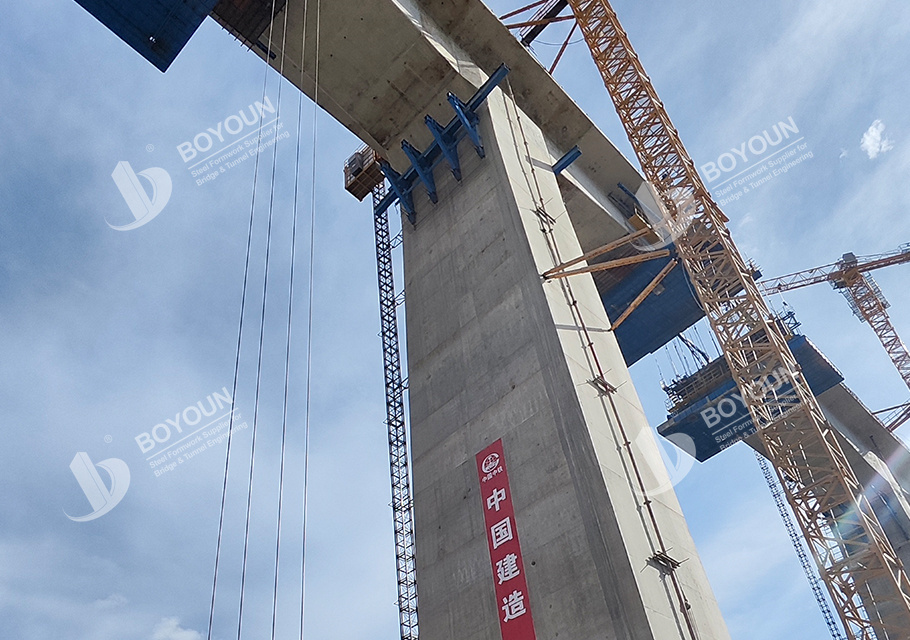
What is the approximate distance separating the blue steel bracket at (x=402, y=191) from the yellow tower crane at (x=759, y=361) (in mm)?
6856

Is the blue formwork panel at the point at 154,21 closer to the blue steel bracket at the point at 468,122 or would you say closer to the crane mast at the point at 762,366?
the blue steel bracket at the point at 468,122

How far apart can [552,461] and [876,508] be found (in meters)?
37.9

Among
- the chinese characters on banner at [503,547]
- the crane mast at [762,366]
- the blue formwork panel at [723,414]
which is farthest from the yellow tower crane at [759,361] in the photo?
the blue formwork panel at [723,414]

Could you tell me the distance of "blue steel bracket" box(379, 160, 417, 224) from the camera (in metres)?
22.6

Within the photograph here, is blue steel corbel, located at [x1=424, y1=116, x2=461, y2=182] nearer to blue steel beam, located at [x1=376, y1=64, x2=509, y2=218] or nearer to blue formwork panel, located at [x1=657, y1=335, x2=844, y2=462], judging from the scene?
blue steel beam, located at [x1=376, y1=64, x2=509, y2=218]

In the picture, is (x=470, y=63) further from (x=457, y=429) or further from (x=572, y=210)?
(x=457, y=429)

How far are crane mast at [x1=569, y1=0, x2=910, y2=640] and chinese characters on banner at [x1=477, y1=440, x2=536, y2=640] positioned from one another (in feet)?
41.6

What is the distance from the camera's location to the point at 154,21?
68.9 ft

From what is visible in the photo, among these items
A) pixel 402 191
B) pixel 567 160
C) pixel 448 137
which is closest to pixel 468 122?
pixel 448 137

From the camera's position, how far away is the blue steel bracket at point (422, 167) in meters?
21.9

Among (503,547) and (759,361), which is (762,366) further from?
(503,547)

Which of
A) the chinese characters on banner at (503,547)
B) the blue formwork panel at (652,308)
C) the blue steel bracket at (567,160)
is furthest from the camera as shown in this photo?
the blue formwork panel at (652,308)

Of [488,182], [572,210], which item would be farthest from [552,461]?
[572,210]

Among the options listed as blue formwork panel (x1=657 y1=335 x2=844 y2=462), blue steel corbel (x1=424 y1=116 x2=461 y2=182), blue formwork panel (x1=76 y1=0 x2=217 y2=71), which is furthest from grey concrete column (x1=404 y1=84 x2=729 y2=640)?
blue formwork panel (x1=657 y1=335 x2=844 y2=462)
